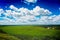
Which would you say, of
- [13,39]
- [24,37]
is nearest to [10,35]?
[13,39]

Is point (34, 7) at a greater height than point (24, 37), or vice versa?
point (34, 7)

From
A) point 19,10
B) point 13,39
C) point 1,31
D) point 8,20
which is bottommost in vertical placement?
point 13,39

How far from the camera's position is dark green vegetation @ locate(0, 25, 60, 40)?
1.62 metres

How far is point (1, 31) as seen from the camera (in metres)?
1.64

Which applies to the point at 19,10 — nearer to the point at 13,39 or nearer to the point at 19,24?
the point at 19,24

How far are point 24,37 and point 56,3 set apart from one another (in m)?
0.62

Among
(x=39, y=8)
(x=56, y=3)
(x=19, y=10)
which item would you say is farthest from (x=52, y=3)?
(x=19, y=10)

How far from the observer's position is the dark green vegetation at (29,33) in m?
1.62

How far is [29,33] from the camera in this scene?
1.62 m

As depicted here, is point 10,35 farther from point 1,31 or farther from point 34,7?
point 34,7

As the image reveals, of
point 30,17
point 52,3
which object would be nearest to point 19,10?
point 30,17

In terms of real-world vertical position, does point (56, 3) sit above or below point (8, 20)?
above

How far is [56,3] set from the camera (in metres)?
1.66

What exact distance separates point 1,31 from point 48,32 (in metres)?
0.62
